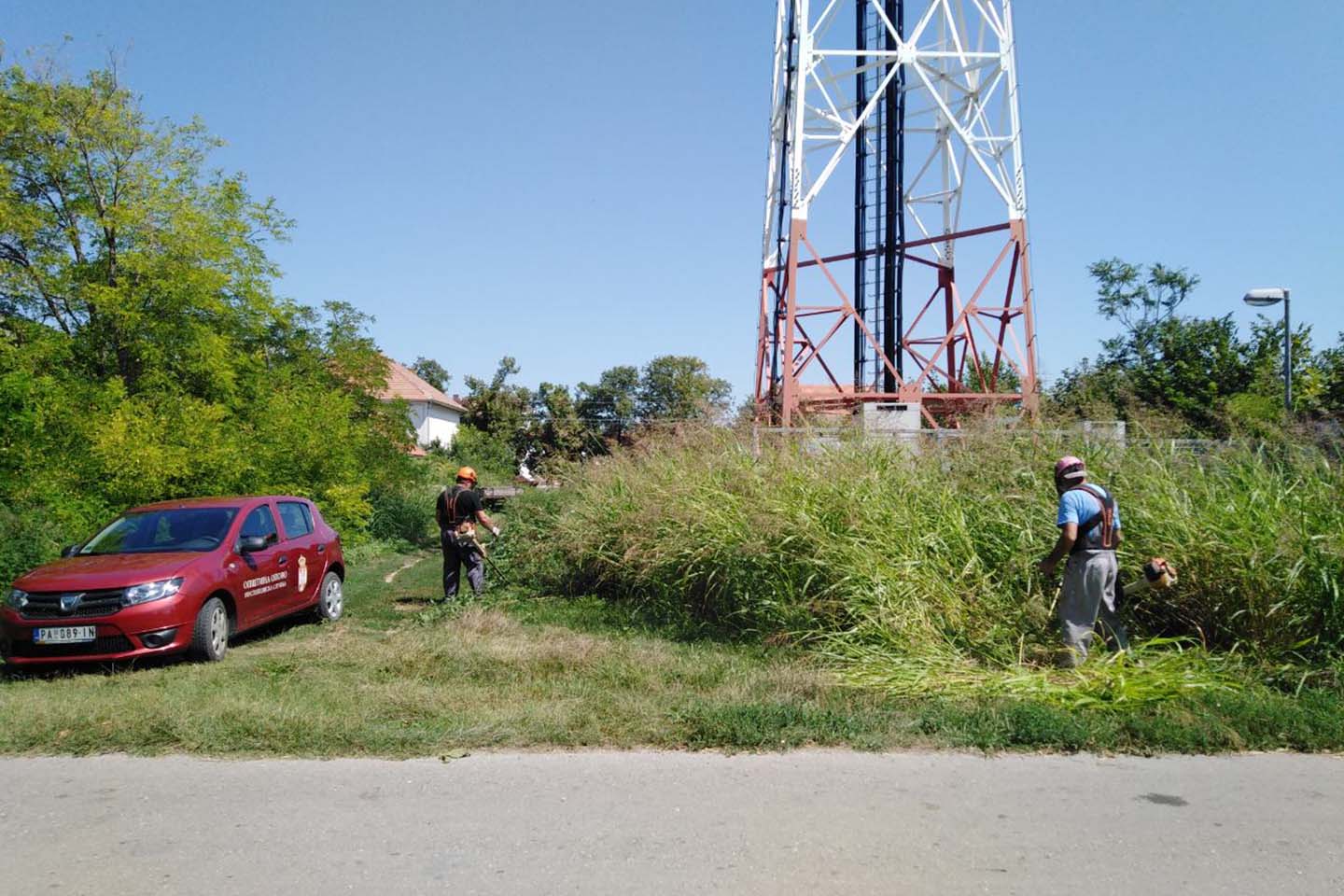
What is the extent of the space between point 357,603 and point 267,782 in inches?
296

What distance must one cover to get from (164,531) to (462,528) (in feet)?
10.0

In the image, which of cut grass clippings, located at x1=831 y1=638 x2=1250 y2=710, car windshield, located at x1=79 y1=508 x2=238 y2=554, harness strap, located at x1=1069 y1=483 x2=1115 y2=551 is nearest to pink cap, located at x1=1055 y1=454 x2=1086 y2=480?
harness strap, located at x1=1069 y1=483 x2=1115 y2=551

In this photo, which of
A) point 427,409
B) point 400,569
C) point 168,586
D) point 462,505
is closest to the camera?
point 168,586

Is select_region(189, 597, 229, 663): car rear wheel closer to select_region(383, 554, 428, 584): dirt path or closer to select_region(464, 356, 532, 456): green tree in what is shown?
select_region(383, 554, 428, 584): dirt path

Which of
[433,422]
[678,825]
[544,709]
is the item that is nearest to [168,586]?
[544,709]

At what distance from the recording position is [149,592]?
25.6 ft

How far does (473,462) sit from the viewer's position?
109 ft

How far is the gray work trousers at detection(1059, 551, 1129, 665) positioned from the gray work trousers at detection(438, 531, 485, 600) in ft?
21.7

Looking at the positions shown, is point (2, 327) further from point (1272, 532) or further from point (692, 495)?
point (1272, 532)

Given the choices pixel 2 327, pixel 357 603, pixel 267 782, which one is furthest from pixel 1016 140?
pixel 2 327

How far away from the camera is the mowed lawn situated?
18.3 feet

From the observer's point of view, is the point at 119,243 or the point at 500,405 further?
the point at 500,405

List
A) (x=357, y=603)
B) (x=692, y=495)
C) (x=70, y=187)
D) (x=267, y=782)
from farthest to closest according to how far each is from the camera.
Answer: (x=70, y=187) → (x=357, y=603) → (x=692, y=495) → (x=267, y=782)

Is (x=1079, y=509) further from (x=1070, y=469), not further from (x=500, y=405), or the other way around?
(x=500, y=405)
